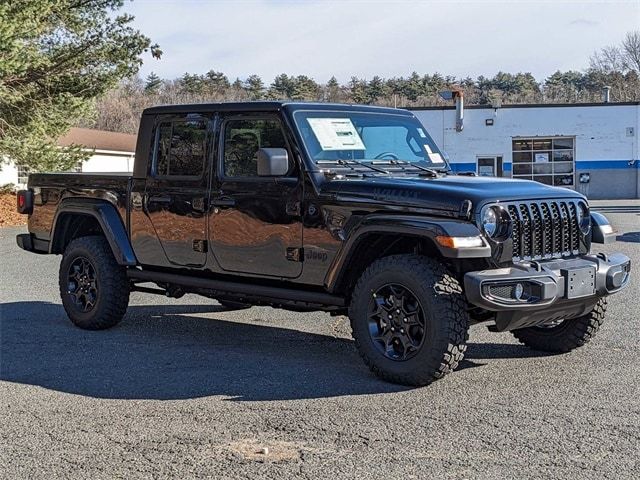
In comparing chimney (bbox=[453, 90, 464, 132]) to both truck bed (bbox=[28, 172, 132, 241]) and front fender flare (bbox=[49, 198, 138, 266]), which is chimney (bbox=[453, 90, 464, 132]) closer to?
truck bed (bbox=[28, 172, 132, 241])

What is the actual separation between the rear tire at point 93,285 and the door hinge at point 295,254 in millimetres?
2209

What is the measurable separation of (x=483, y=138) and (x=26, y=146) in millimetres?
26490

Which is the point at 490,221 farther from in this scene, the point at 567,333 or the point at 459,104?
the point at 459,104

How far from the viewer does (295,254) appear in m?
6.71

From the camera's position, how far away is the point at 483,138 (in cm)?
4388

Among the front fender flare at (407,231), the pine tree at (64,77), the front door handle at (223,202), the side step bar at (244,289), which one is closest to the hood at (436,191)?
the front fender flare at (407,231)

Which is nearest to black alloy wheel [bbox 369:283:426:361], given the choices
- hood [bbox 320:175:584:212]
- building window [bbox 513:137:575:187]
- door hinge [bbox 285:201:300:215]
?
hood [bbox 320:175:584:212]

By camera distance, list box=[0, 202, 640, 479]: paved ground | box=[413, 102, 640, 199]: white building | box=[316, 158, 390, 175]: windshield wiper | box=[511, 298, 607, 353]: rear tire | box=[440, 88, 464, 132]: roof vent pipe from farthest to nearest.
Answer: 1. box=[413, 102, 640, 199]: white building
2. box=[440, 88, 464, 132]: roof vent pipe
3. box=[511, 298, 607, 353]: rear tire
4. box=[316, 158, 390, 175]: windshield wiper
5. box=[0, 202, 640, 479]: paved ground

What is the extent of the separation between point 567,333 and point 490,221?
1.68 meters

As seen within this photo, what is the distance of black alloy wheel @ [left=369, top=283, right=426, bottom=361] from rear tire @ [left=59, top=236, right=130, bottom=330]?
3.03 m

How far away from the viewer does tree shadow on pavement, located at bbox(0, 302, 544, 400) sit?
611 centimetres

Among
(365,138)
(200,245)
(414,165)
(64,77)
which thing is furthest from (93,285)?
(64,77)

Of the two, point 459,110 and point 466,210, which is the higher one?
point 459,110

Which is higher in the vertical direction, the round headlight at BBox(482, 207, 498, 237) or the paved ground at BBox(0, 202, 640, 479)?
the round headlight at BBox(482, 207, 498, 237)
